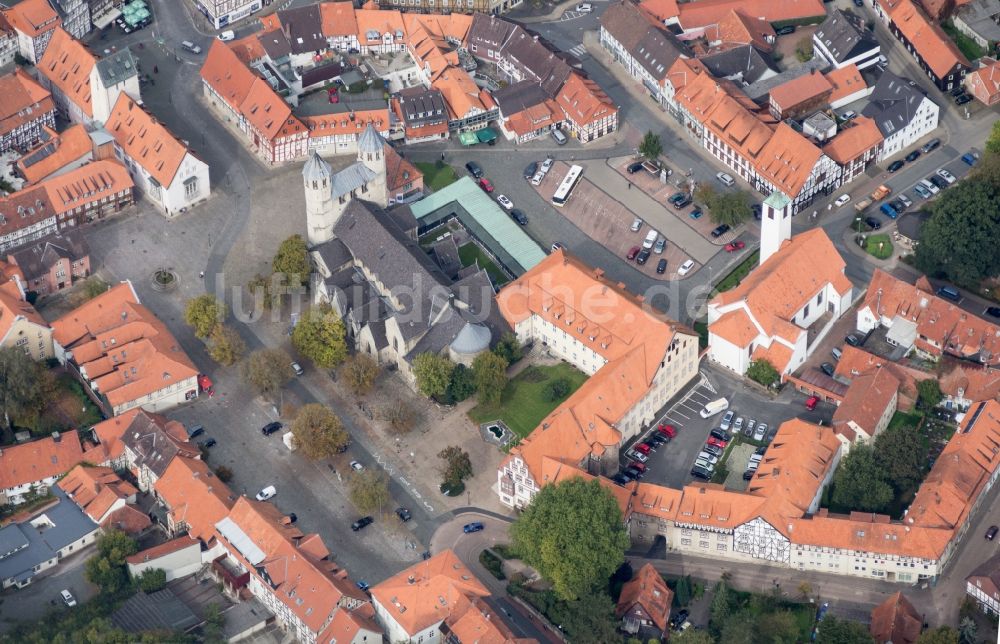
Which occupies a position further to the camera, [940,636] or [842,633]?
[842,633]

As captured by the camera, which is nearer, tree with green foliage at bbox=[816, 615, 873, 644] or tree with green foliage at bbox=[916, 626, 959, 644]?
tree with green foliage at bbox=[916, 626, 959, 644]

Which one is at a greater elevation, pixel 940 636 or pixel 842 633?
pixel 940 636

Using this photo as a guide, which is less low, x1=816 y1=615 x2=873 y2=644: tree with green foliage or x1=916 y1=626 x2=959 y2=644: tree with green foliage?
x1=916 y1=626 x2=959 y2=644: tree with green foliage

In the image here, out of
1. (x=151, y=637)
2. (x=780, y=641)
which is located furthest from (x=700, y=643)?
(x=151, y=637)

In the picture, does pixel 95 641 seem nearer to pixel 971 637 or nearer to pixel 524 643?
pixel 524 643
